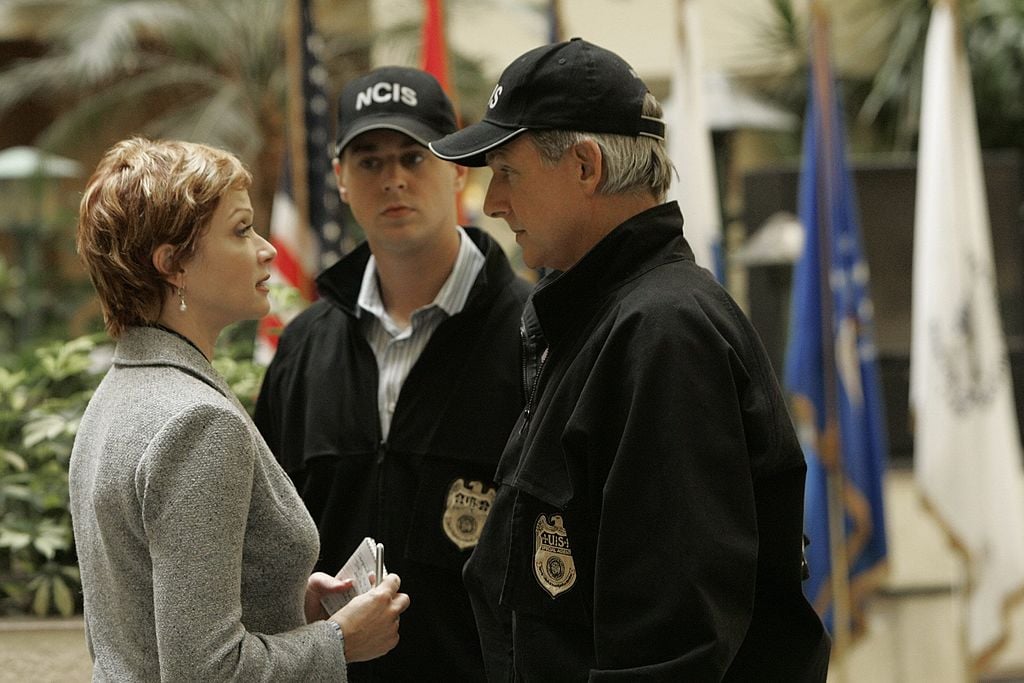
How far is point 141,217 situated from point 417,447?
76cm

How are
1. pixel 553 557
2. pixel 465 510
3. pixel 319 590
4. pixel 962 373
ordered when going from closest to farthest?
pixel 553 557
pixel 319 590
pixel 465 510
pixel 962 373

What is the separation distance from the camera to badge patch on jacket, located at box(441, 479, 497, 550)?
7.50ft

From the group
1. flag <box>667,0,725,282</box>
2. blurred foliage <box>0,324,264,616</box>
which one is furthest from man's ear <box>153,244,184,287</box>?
flag <box>667,0,725,282</box>

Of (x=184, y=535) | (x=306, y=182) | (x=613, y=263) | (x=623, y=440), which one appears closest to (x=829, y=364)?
(x=306, y=182)

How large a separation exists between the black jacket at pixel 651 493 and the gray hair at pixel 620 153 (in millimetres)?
47

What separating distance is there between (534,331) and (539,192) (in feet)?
0.76

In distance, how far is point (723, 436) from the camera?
1.54m

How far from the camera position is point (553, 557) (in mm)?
1671

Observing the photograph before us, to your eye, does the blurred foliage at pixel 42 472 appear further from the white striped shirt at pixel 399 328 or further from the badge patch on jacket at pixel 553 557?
the badge patch on jacket at pixel 553 557

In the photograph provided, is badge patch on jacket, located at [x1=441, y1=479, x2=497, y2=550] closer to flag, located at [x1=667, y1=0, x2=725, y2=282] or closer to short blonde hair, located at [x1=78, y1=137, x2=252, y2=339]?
short blonde hair, located at [x1=78, y1=137, x2=252, y2=339]

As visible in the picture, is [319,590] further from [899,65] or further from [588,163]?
[899,65]

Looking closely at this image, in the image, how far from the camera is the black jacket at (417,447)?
7.50ft

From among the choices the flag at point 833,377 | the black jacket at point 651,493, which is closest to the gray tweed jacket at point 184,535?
the black jacket at point 651,493

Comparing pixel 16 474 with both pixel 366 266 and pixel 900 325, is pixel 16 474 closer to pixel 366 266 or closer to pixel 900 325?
pixel 366 266
